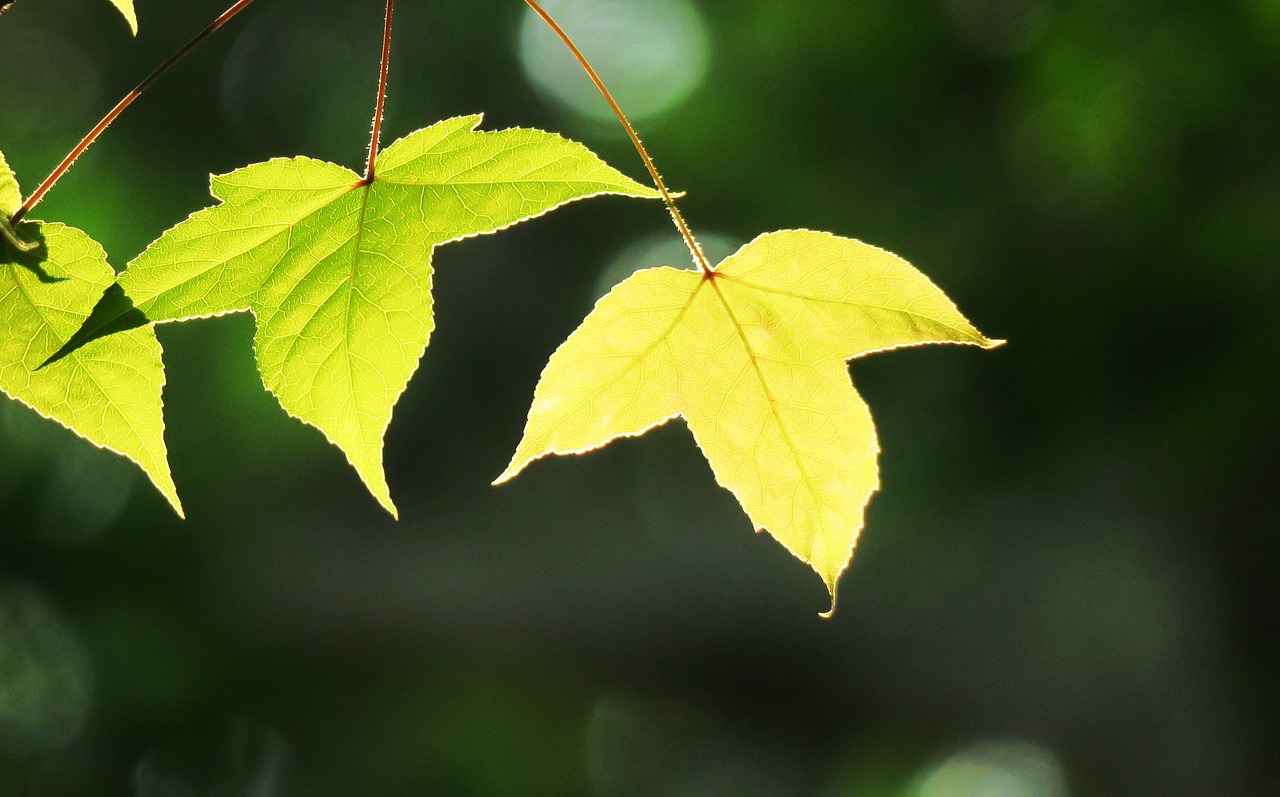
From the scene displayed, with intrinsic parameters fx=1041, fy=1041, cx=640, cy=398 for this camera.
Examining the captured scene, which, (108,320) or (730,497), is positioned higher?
(108,320)

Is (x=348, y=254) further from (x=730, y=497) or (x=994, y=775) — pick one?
(x=994, y=775)

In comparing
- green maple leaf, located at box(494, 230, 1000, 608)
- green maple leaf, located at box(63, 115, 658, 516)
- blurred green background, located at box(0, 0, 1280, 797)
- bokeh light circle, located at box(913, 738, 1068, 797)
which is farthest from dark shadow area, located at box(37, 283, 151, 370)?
bokeh light circle, located at box(913, 738, 1068, 797)

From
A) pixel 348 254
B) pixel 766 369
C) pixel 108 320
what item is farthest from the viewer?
pixel 766 369

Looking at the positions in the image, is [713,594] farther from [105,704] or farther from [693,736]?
[105,704]

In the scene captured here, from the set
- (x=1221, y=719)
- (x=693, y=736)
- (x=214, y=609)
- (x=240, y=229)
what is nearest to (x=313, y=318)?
(x=240, y=229)

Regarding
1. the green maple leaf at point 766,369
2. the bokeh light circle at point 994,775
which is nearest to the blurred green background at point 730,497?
the bokeh light circle at point 994,775

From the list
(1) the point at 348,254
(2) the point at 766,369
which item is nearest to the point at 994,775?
(2) the point at 766,369
